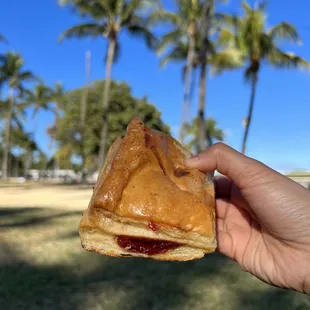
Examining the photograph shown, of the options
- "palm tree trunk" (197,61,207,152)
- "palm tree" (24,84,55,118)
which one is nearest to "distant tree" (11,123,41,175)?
"palm tree" (24,84,55,118)

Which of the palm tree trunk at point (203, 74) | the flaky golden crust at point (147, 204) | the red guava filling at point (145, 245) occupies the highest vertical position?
the palm tree trunk at point (203, 74)

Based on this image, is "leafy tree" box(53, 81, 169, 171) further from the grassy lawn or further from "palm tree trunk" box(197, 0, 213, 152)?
the grassy lawn

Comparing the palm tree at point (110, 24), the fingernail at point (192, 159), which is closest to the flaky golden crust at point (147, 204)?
the fingernail at point (192, 159)

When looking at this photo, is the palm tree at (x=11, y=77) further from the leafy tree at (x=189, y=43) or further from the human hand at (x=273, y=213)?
the human hand at (x=273, y=213)

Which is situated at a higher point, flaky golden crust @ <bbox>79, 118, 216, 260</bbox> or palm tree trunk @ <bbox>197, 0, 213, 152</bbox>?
palm tree trunk @ <bbox>197, 0, 213, 152</bbox>

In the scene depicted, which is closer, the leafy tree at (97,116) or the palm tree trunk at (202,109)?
the palm tree trunk at (202,109)

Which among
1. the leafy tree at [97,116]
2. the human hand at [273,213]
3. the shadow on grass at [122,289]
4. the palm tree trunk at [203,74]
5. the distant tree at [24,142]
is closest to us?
the human hand at [273,213]
